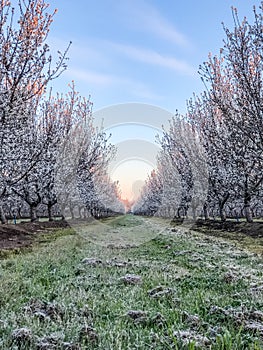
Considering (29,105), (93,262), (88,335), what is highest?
(29,105)

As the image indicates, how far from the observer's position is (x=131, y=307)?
4195 millimetres

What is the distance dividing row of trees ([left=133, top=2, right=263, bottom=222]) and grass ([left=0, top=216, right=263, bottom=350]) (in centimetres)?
1013

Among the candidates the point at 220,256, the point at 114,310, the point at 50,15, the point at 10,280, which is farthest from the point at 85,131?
the point at 114,310

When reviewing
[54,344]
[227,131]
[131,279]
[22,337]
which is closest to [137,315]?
[54,344]

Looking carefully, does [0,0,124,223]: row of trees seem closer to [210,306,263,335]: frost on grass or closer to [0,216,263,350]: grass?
[0,216,263,350]: grass

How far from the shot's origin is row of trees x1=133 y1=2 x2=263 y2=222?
1448 centimetres

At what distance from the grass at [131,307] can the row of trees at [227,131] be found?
10134 mm

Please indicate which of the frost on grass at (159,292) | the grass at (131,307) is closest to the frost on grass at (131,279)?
the grass at (131,307)

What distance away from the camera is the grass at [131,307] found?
3033 mm

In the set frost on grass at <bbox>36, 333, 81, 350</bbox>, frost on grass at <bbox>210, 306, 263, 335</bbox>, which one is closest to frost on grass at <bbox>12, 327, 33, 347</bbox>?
frost on grass at <bbox>36, 333, 81, 350</bbox>

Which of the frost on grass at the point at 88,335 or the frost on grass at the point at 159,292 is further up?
the frost on grass at the point at 88,335

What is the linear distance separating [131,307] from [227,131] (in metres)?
19.0

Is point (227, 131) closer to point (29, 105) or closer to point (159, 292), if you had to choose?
point (29, 105)

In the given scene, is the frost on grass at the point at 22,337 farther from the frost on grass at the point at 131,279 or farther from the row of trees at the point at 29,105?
the row of trees at the point at 29,105
